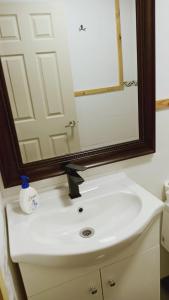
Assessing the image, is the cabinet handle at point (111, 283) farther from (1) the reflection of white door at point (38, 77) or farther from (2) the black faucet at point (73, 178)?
(1) the reflection of white door at point (38, 77)

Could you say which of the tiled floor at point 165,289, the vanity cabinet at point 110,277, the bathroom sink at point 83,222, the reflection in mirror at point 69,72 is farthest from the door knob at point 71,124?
the tiled floor at point 165,289

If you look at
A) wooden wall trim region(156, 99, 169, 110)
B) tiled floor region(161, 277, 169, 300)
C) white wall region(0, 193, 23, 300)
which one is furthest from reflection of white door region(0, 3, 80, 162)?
tiled floor region(161, 277, 169, 300)

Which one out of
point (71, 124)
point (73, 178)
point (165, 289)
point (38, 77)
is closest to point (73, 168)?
point (73, 178)

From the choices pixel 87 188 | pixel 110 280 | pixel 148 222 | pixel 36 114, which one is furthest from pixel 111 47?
pixel 110 280

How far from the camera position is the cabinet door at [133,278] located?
0.97 metres

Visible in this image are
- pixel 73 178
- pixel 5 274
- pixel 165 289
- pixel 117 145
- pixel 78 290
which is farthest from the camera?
pixel 165 289

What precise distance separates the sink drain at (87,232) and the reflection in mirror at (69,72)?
14.9 inches

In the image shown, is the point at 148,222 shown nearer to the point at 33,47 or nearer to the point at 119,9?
the point at 33,47

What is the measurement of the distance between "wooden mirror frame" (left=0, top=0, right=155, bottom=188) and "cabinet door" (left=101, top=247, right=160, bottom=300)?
47 cm

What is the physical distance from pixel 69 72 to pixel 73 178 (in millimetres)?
487

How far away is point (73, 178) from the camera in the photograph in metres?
1.02

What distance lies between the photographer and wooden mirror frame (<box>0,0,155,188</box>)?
971 millimetres

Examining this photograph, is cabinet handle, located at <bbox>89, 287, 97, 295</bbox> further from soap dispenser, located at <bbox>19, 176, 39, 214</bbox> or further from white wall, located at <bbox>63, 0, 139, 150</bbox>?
white wall, located at <bbox>63, 0, 139, 150</bbox>

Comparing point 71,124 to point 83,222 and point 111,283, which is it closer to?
point 83,222
